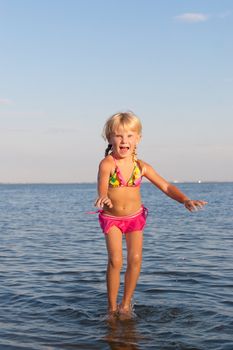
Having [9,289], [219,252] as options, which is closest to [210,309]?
[9,289]

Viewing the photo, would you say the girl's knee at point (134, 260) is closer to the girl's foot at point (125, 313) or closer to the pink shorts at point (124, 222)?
the pink shorts at point (124, 222)

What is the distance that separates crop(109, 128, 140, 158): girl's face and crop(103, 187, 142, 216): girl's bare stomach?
41cm

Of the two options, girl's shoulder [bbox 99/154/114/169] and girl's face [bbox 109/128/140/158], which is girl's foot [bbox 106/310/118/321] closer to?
girl's shoulder [bbox 99/154/114/169]

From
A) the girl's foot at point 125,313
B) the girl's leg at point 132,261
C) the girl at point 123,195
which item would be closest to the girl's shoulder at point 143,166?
the girl at point 123,195

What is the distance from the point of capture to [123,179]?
21.0ft

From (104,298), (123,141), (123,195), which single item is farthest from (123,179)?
(104,298)

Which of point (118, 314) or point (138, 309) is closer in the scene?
point (118, 314)

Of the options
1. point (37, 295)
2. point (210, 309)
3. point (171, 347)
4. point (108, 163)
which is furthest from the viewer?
point (37, 295)

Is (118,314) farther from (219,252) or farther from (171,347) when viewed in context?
(219,252)

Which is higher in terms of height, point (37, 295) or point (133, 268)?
point (133, 268)

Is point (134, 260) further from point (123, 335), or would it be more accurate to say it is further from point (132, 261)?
point (123, 335)

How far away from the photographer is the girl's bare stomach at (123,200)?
6418 mm

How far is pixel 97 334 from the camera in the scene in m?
5.87

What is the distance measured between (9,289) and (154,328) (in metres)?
2.97
